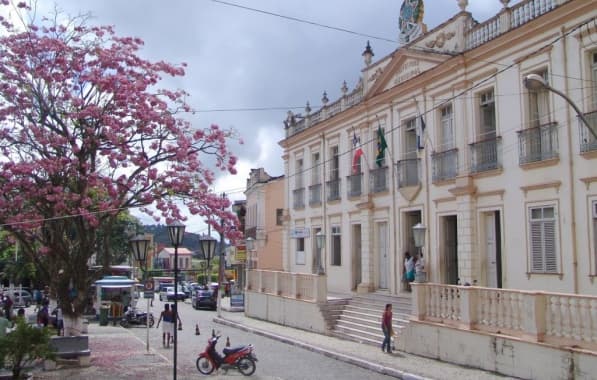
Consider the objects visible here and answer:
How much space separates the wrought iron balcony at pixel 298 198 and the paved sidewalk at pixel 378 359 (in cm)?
721

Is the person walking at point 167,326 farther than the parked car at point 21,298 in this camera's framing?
No

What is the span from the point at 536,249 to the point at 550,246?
1.44ft

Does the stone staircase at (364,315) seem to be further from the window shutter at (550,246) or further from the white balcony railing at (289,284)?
the window shutter at (550,246)

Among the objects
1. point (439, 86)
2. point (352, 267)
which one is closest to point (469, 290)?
point (439, 86)

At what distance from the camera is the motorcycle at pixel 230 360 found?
14.3 meters

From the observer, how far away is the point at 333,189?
84.2ft

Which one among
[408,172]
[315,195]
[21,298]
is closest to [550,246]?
[408,172]

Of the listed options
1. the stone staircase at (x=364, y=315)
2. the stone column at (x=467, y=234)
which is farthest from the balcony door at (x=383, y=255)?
the stone column at (x=467, y=234)

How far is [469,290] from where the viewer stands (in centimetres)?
1398

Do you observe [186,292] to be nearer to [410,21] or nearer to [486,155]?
[410,21]

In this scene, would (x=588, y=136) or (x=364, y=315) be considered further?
(x=364, y=315)

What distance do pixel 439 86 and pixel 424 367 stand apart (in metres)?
8.69

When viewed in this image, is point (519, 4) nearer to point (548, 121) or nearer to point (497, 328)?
point (548, 121)

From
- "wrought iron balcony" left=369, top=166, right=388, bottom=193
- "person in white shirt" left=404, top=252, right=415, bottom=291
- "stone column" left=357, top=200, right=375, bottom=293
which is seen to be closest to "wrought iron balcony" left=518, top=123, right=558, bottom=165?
"person in white shirt" left=404, top=252, right=415, bottom=291
